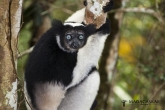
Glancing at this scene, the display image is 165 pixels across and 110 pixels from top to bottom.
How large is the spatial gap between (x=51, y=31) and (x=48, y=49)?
10.1 inches

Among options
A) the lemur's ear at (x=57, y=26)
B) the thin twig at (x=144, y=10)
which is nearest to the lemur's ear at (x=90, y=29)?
the lemur's ear at (x=57, y=26)

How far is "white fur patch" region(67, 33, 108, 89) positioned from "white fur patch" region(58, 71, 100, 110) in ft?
0.35

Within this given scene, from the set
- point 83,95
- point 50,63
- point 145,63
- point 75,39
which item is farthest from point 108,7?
point 145,63

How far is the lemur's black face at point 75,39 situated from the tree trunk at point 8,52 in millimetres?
832

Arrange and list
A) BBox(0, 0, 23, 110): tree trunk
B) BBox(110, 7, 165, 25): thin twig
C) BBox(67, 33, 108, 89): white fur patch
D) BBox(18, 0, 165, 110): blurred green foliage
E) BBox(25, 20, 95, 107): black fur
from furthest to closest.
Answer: BBox(18, 0, 165, 110): blurred green foliage < BBox(110, 7, 165, 25): thin twig < BBox(67, 33, 108, 89): white fur patch < BBox(25, 20, 95, 107): black fur < BBox(0, 0, 23, 110): tree trunk

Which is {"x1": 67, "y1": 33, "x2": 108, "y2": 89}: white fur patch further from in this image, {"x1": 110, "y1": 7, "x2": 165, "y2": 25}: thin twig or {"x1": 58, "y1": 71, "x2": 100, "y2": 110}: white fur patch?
{"x1": 110, "y1": 7, "x2": 165, "y2": 25}: thin twig

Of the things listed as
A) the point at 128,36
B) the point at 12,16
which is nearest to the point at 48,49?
the point at 12,16

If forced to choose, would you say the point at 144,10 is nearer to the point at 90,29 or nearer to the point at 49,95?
the point at 90,29

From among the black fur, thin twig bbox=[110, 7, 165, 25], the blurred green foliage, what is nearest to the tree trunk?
the black fur

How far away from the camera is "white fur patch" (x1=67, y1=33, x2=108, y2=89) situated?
3.51 m

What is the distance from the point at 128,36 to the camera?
301 inches

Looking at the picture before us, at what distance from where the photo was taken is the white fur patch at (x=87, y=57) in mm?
3508

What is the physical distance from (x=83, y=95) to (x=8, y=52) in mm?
1237

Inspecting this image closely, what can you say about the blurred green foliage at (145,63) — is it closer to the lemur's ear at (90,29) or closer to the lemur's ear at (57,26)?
the lemur's ear at (57,26)
